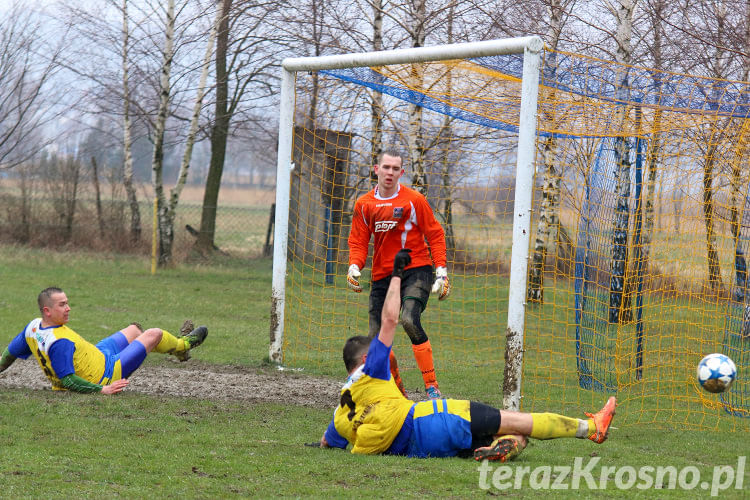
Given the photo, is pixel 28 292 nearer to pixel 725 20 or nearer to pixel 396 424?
pixel 396 424

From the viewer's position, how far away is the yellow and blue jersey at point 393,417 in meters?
5.01

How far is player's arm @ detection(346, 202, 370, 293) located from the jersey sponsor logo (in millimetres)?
149

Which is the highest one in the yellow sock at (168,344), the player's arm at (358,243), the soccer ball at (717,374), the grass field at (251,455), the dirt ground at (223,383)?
the player's arm at (358,243)

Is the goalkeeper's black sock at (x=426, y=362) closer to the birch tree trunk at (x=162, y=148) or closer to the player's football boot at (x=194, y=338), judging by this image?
the player's football boot at (x=194, y=338)

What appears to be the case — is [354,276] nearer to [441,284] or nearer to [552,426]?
[441,284]

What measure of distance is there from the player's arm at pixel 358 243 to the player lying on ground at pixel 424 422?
6.07ft

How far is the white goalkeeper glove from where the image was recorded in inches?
253

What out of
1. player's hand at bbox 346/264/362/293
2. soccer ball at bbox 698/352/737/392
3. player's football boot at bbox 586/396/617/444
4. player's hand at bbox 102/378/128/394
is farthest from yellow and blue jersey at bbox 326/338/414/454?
player's hand at bbox 102/378/128/394

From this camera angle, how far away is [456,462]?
4953 mm

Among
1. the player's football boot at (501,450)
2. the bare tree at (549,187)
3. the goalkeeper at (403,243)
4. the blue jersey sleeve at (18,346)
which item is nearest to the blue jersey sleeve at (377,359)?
the player's football boot at (501,450)

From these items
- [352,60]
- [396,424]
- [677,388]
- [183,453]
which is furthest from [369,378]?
[677,388]

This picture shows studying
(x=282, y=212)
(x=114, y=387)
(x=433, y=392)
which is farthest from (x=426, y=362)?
(x=282, y=212)

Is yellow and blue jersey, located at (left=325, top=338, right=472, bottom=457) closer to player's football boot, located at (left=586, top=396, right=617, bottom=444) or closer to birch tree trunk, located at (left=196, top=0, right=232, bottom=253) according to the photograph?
player's football boot, located at (left=586, top=396, right=617, bottom=444)

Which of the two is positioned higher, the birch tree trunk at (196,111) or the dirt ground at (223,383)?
Answer: the birch tree trunk at (196,111)
